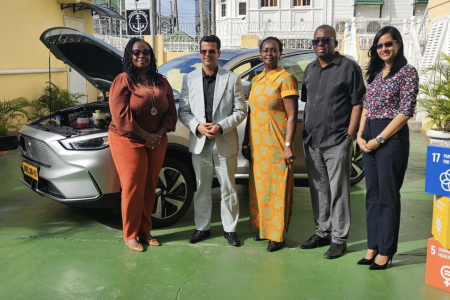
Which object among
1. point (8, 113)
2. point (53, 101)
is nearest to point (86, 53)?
point (8, 113)

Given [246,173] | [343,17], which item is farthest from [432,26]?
[343,17]

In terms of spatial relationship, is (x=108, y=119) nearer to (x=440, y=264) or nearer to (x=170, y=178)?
(x=170, y=178)

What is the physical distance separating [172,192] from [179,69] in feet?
5.34

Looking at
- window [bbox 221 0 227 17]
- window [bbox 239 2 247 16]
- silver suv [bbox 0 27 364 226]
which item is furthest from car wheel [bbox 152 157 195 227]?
window [bbox 221 0 227 17]

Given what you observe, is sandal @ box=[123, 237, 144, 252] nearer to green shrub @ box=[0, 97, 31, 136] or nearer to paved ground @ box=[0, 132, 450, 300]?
paved ground @ box=[0, 132, 450, 300]

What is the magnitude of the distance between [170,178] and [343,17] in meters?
22.1

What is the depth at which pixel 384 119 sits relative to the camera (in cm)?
356

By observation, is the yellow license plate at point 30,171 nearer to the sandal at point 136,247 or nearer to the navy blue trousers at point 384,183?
the sandal at point 136,247

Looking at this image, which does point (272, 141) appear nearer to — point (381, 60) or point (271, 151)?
point (271, 151)

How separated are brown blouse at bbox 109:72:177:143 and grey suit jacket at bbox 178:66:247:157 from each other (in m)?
0.17

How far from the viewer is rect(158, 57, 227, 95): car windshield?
217 inches

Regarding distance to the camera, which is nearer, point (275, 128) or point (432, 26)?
point (275, 128)

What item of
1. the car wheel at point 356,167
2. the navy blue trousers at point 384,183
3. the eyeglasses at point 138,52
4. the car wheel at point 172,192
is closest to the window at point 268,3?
the car wheel at point 356,167

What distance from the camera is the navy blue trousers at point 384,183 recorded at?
3559mm
